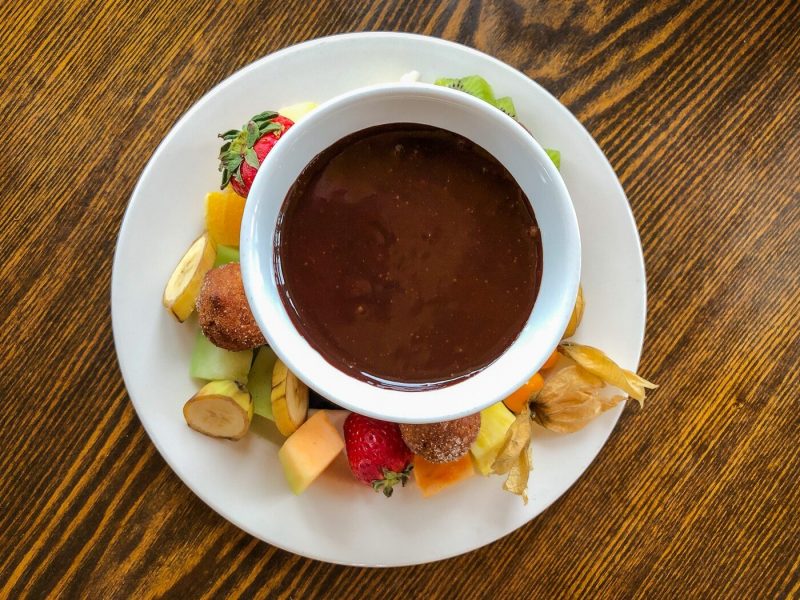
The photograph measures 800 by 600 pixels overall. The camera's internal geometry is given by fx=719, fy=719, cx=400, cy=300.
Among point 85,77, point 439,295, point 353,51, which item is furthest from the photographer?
point 85,77

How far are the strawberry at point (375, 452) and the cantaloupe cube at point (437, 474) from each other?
0.03 metres

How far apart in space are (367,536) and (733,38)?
1226 mm

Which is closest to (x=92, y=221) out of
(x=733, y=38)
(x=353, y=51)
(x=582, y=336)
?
(x=353, y=51)

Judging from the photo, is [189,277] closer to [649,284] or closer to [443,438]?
[443,438]

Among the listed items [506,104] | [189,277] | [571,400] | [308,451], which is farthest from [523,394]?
A: [189,277]

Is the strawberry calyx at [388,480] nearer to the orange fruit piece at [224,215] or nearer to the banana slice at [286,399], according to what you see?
the banana slice at [286,399]

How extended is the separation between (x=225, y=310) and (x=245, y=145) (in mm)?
263

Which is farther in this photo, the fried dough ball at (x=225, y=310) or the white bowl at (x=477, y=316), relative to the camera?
the fried dough ball at (x=225, y=310)

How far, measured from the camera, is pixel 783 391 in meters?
1.50

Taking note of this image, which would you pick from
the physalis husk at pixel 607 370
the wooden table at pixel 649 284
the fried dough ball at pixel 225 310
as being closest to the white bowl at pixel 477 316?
the fried dough ball at pixel 225 310

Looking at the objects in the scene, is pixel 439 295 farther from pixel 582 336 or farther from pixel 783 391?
pixel 783 391

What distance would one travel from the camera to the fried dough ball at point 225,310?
3.67 feet

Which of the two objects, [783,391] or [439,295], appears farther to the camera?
[783,391]

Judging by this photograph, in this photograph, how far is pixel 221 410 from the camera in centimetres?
116
